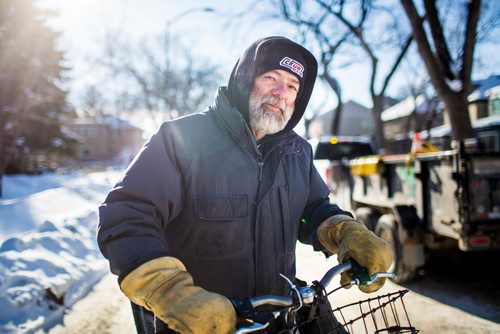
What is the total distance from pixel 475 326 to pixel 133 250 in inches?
144

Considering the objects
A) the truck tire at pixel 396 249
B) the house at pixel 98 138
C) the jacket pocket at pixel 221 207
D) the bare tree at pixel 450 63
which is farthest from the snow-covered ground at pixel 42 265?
the house at pixel 98 138

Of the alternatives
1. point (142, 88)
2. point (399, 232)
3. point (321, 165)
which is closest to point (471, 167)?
point (399, 232)

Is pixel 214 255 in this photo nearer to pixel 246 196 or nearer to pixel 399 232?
pixel 246 196

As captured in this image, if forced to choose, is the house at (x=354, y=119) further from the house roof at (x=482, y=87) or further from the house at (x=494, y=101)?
the house at (x=494, y=101)

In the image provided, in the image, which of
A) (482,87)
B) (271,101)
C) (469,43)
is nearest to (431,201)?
(271,101)

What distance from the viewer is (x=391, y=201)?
5062 millimetres

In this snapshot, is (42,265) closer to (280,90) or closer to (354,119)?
(280,90)

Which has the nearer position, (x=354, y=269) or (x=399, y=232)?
(x=354, y=269)

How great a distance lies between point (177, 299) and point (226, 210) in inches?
21.7

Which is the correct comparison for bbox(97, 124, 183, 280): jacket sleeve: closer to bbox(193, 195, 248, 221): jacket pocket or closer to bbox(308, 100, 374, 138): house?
bbox(193, 195, 248, 221): jacket pocket

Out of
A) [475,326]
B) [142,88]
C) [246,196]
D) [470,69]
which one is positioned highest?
[142,88]

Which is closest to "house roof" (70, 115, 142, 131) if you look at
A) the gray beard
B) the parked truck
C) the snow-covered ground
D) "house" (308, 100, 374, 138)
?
"house" (308, 100, 374, 138)

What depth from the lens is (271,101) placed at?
202 centimetres

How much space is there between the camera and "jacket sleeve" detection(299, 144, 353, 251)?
1988 mm
